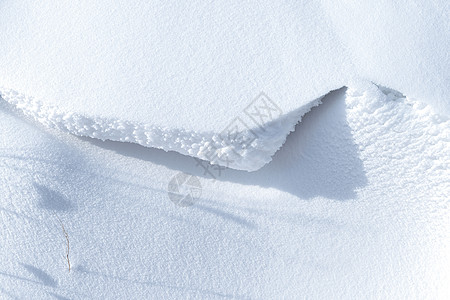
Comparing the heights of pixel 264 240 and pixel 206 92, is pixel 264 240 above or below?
below

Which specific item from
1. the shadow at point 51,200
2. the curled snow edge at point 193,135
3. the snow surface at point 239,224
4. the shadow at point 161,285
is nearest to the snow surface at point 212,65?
the curled snow edge at point 193,135

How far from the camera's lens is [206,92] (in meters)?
1.62

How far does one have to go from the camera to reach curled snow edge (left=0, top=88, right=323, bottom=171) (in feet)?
5.26

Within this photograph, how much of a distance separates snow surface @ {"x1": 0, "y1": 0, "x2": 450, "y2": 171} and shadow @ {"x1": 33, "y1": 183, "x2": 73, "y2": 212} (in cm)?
25

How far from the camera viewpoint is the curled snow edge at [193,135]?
160 centimetres

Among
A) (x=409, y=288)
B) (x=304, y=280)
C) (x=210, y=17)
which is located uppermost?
(x=210, y=17)

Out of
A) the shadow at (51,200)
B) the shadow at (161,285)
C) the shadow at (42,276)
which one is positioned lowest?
the shadow at (161,285)

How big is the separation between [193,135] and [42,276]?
0.79 meters

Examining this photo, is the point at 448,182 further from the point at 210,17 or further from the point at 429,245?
the point at 210,17

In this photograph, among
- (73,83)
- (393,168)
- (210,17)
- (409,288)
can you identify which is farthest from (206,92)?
(409,288)

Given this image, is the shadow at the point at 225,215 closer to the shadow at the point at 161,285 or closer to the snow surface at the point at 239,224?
the snow surface at the point at 239,224

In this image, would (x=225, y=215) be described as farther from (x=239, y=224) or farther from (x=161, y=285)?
(x=161, y=285)

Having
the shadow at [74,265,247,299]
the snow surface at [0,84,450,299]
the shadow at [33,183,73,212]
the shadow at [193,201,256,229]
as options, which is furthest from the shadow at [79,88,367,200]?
the shadow at [74,265,247,299]

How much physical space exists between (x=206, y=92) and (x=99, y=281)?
2.69ft
